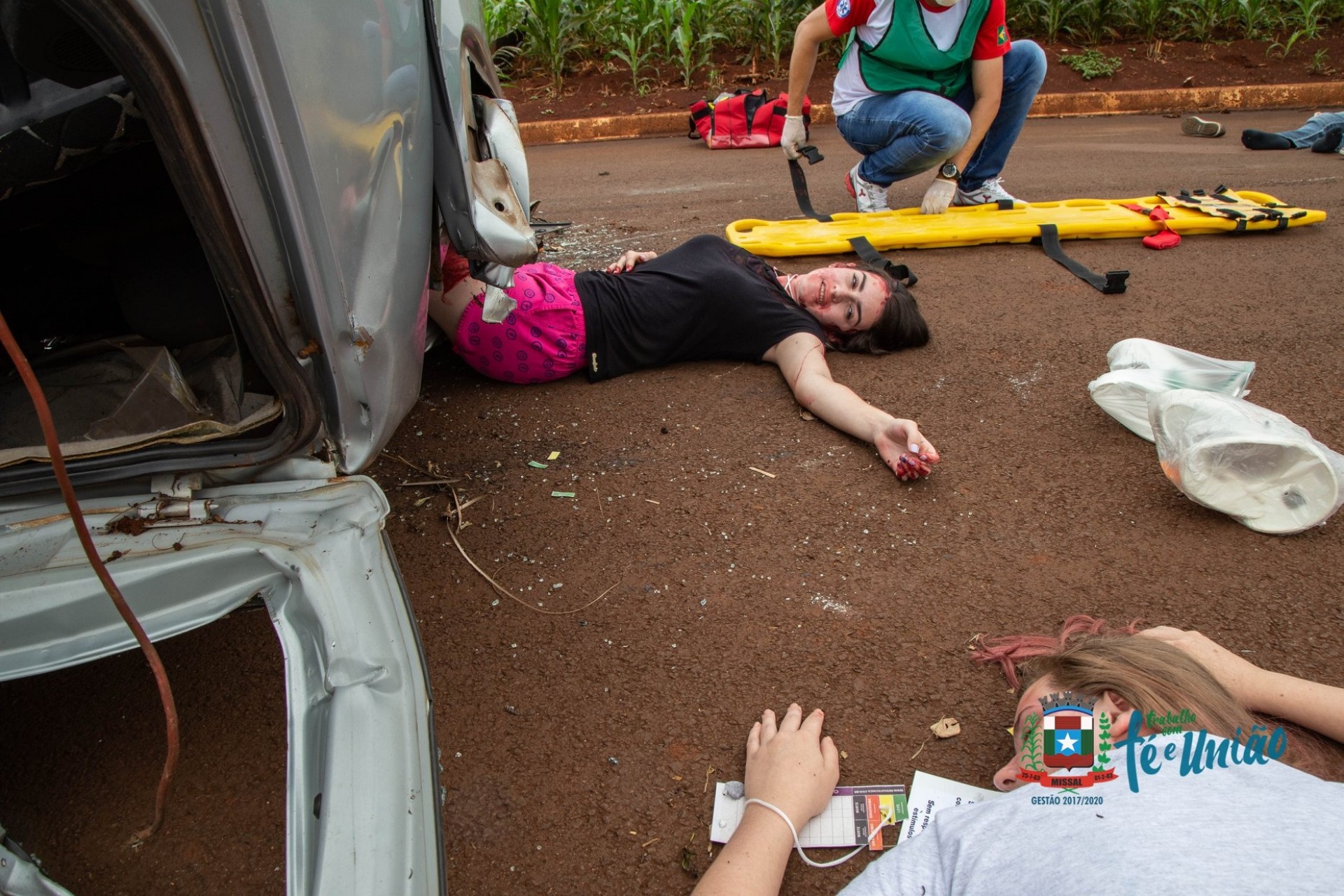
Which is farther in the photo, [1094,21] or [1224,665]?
[1094,21]

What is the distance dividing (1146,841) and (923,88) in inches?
147

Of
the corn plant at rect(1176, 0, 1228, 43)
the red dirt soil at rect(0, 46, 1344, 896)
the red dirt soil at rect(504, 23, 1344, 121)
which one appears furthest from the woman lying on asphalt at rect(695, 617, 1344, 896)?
the corn plant at rect(1176, 0, 1228, 43)

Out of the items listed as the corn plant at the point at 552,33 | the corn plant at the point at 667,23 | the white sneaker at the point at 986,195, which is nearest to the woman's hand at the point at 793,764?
the white sneaker at the point at 986,195

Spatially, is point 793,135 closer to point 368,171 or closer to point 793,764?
point 368,171

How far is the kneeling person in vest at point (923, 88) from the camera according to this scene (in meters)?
3.87

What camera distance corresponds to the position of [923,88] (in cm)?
407

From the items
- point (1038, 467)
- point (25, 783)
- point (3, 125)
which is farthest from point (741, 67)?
point (25, 783)

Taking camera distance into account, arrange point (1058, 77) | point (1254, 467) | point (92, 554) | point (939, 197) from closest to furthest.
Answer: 1. point (92, 554)
2. point (1254, 467)
3. point (939, 197)
4. point (1058, 77)

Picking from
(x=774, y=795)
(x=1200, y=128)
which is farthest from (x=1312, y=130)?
(x=774, y=795)

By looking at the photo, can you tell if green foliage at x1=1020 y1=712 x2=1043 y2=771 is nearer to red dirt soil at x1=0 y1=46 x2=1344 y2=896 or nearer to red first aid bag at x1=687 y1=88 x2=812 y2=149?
red dirt soil at x1=0 y1=46 x2=1344 y2=896

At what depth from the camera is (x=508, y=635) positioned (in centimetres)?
194

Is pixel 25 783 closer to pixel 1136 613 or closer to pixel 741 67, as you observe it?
pixel 1136 613

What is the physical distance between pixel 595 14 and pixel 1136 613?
28.3 feet

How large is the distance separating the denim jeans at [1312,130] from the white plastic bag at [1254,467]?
16.1ft
